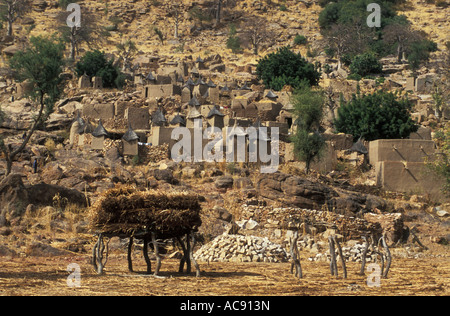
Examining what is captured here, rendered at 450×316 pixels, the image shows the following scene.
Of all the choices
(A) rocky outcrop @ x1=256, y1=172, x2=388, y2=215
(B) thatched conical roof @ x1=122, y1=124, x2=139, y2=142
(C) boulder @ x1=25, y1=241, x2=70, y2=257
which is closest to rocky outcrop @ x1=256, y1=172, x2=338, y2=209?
(A) rocky outcrop @ x1=256, y1=172, x2=388, y2=215

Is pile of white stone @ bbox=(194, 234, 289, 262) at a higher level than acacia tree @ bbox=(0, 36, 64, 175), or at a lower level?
lower

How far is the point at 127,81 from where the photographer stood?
4281cm

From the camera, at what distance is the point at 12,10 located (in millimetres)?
58781

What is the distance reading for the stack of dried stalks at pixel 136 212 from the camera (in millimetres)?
11086

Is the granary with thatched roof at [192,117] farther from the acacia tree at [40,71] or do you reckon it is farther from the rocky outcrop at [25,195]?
the rocky outcrop at [25,195]

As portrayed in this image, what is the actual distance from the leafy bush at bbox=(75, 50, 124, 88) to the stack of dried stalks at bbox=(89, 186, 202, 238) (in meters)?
31.8

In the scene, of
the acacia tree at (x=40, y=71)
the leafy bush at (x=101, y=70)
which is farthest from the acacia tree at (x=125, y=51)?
the acacia tree at (x=40, y=71)

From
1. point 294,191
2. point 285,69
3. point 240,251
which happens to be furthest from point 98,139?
point 285,69

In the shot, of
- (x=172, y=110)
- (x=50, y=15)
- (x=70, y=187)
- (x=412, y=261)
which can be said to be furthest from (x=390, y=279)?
(x=50, y=15)

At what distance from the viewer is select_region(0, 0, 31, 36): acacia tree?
186 ft

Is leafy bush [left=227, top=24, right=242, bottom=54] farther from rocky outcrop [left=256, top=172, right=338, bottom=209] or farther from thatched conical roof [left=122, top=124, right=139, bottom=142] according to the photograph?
rocky outcrop [left=256, top=172, right=338, bottom=209]

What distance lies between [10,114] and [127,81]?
12.0 m

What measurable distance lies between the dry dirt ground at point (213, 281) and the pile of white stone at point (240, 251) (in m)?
0.73
